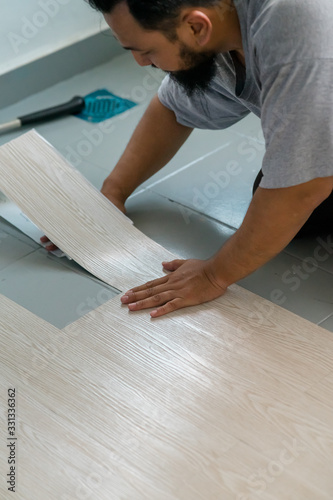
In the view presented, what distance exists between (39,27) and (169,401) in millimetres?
1959

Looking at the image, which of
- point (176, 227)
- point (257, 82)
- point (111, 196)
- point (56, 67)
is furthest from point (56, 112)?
point (257, 82)

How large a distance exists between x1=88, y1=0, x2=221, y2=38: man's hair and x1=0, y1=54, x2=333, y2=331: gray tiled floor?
732 millimetres

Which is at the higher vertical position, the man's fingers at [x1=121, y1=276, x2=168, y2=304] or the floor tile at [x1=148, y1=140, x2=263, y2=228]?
the man's fingers at [x1=121, y1=276, x2=168, y2=304]

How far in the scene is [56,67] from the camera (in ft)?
10.2

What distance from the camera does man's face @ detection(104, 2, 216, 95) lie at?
5.03 feet

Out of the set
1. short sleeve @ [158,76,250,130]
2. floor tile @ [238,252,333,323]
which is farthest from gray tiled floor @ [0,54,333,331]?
short sleeve @ [158,76,250,130]

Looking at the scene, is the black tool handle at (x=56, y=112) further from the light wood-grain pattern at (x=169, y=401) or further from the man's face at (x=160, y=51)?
the man's face at (x=160, y=51)

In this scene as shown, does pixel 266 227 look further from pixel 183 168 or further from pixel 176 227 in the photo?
pixel 183 168

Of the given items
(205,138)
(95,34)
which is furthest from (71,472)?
(95,34)

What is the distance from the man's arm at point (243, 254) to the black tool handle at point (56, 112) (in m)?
1.18

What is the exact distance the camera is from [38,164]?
225 centimetres

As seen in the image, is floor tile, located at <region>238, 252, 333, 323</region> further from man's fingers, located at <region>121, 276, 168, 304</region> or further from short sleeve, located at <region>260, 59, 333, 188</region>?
short sleeve, located at <region>260, 59, 333, 188</region>

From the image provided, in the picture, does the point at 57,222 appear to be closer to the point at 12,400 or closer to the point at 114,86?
the point at 12,400

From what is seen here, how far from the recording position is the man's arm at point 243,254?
1619mm
